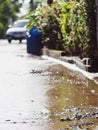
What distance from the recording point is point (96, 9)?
1484 cm

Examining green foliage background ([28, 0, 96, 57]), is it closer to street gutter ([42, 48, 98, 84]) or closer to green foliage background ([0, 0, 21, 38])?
street gutter ([42, 48, 98, 84])

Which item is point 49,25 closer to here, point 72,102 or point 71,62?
point 71,62

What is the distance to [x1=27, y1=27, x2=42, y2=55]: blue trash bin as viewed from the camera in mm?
24391

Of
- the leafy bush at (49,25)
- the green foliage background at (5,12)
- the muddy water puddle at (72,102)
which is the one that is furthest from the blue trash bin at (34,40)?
the green foliage background at (5,12)

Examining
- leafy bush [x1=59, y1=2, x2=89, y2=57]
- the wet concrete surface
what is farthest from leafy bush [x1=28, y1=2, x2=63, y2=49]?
the wet concrete surface

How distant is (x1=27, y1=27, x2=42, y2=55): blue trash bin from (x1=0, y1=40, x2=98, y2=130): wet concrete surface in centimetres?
845

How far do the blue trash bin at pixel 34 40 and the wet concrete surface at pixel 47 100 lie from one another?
8.45 metres

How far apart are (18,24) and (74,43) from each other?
75.2ft

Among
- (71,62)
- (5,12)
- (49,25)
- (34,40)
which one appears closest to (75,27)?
(71,62)

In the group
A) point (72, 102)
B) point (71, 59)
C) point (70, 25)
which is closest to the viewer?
point (72, 102)

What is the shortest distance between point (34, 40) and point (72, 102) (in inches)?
584

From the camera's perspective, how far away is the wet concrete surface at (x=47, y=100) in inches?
313

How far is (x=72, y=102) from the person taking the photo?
9828mm

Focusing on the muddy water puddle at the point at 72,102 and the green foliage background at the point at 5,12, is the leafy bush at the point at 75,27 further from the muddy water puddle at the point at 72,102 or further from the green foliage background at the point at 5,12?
the green foliage background at the point at 5,12
